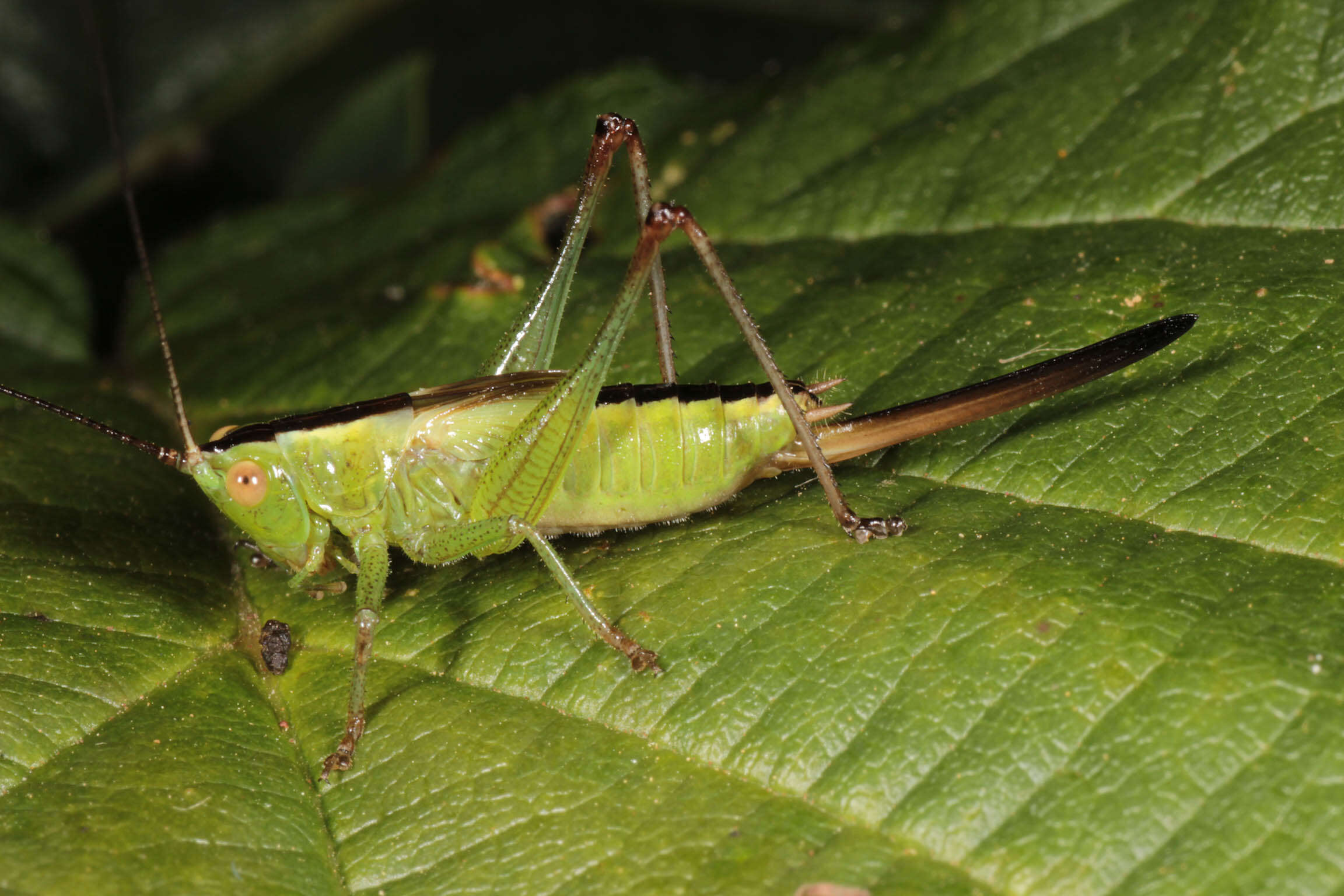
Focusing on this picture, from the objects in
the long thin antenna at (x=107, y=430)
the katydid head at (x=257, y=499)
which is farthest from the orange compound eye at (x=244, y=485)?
the long thin antenna at (x=107, y=430)

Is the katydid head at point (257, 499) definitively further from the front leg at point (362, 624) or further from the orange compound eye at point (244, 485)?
the front leg at point (362, 624)

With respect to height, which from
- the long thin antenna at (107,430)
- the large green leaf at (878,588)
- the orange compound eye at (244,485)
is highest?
the long thin antenna at (107,430)

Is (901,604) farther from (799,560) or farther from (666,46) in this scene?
(666,46)

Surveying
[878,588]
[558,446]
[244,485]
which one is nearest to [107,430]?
[244,485]

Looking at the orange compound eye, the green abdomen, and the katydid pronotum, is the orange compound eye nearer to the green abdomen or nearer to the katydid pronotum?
the katydid pronotum

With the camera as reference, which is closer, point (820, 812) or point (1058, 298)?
point (820, 812)

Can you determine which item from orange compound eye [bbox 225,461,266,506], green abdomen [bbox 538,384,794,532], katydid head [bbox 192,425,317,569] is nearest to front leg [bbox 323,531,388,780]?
katydid head [bbox 192,425,317,569]

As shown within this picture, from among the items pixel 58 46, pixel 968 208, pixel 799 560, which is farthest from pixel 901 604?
pixel 58 46
